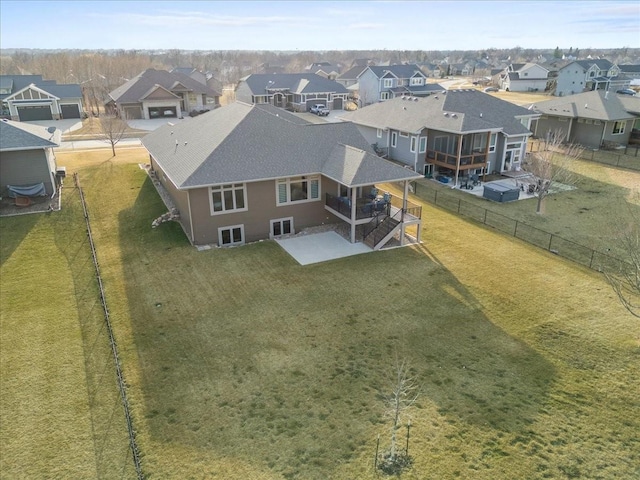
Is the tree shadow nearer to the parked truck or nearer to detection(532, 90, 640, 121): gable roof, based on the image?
detection(532, 90, 640, 121): gable roof

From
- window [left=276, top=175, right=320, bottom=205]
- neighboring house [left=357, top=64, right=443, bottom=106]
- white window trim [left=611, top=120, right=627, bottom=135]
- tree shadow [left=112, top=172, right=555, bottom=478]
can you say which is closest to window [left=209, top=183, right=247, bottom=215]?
window [left=276, top=175, right=320, bottom=205]

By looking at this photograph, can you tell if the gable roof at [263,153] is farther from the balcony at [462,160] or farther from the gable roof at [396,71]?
the gable roof at [396,71]

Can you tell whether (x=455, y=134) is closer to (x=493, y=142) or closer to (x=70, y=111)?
(x=493, y=142)

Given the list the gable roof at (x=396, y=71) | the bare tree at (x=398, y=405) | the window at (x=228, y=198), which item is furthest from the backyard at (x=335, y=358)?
the gable roof at (x=396, y=71)

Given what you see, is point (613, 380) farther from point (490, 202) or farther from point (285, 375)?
point (490, 202)

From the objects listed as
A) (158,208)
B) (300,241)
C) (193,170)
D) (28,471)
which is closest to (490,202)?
(300,241)
